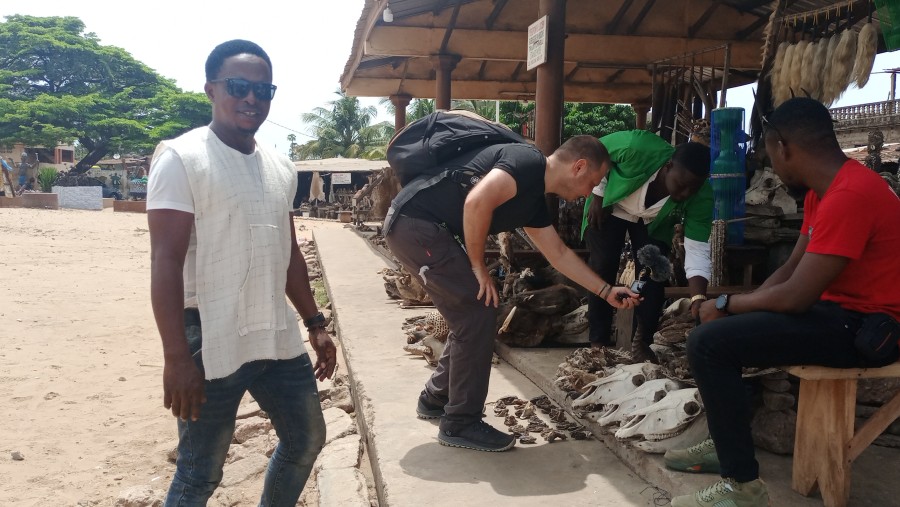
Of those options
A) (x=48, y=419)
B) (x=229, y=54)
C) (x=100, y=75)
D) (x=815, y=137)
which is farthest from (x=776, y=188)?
(x=100, y=75)

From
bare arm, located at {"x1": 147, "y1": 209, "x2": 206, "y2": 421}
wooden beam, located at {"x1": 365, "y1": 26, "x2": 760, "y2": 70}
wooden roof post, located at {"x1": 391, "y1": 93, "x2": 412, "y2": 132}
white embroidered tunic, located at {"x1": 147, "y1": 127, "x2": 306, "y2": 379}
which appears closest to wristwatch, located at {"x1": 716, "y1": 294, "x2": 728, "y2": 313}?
white embroidered tunic, located at {"x1": 147, "y1": 127, "x2": 306, "y2": 379}

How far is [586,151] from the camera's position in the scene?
3178mm

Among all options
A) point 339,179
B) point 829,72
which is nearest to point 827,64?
point 829,72

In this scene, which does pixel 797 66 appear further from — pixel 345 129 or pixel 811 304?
pixel 345 129

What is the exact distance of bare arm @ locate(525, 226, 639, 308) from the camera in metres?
3.27

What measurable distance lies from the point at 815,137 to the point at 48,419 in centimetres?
532

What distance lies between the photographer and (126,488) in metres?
4.11

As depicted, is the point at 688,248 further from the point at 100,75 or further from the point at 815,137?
the point at 100,75

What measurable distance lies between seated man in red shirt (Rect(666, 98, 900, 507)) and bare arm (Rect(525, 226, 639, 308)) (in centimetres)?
77

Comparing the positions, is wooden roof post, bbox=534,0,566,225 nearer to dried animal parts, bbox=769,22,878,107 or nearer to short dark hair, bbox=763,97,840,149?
dried animal parts, bbox=769,22,878,107

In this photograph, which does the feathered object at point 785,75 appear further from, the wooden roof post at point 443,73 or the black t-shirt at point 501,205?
the wooden roof post at point 443,73

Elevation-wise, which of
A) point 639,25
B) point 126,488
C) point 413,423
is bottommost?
point 126,488

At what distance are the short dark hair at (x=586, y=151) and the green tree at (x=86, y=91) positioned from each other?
37.9 meters

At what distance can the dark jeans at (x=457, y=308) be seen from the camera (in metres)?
3.16
